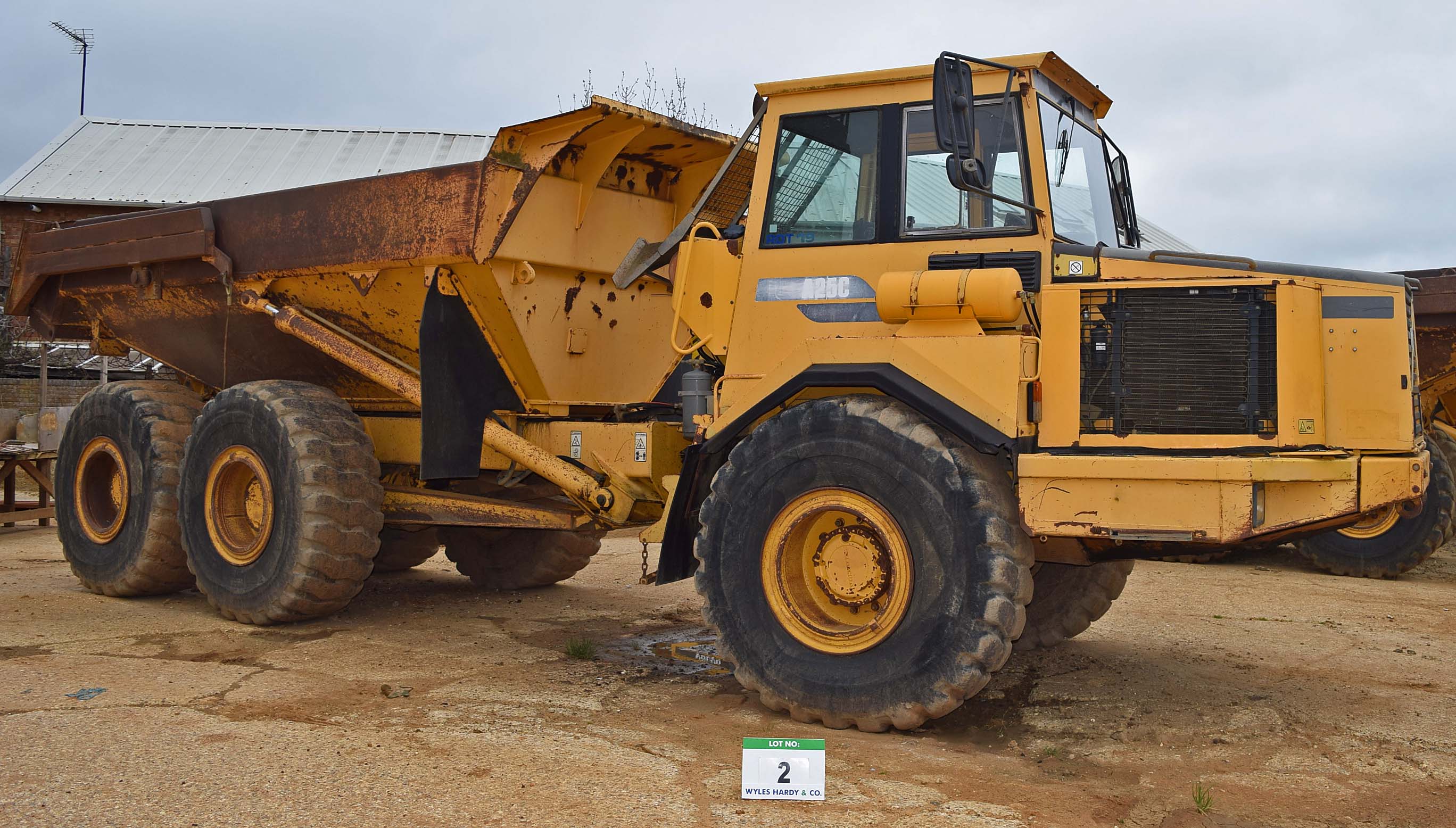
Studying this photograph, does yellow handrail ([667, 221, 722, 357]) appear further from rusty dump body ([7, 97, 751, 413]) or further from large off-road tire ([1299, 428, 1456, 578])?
large off-road tire ([1299, 428, 1456, 578])

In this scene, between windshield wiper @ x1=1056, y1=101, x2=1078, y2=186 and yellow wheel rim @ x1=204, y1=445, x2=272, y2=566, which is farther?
yellow wheel rim @ x1=204, y1=445, x2=272, y2=566

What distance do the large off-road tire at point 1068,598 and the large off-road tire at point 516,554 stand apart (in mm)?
3255

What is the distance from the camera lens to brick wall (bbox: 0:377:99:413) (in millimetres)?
20312

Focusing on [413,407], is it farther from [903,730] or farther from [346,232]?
[903,730]

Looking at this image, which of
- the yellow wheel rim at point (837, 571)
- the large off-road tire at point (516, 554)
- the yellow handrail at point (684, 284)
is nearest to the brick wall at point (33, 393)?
the large off-road tire at point (516, 554)

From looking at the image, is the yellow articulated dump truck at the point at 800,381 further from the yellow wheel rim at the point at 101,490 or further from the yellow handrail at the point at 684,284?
the yellow wheel rim at the point at 101,490

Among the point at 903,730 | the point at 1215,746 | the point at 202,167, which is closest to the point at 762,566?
the point at 903,730

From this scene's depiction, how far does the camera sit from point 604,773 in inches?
170

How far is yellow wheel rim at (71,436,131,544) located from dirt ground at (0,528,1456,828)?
0.53 meters

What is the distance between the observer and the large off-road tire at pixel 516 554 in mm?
8758

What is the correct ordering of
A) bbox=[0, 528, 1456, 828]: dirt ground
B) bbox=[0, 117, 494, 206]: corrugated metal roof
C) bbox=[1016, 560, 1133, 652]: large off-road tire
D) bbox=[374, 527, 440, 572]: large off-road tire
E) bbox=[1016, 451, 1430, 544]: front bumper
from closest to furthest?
bbox=[0, 528, 1456, 828]: dirt ground, bbox=[1016, 451, 1430, 544]: front bumper, bbox=[1016, 560, 1133, 652]: large off-road tire, bbox=[374, 527, 440, 572]: large off-road tire, bbox=[0, 117, 494, 206]: corrugated metal roof

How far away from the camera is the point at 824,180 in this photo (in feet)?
18.3

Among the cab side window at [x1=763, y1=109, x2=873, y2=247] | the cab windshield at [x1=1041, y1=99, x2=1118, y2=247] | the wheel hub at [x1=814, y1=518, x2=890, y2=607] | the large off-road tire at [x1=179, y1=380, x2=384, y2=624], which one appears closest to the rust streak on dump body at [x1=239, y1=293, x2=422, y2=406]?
the large off-road tire at [x1=179, y1=380, x2=384, y2=624]

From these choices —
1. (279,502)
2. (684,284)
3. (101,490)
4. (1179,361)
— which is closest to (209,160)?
(101,490)
